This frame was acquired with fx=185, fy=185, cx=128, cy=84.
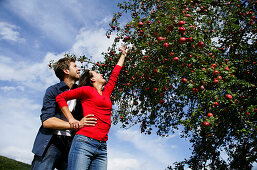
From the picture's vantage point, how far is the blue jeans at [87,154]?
239cm

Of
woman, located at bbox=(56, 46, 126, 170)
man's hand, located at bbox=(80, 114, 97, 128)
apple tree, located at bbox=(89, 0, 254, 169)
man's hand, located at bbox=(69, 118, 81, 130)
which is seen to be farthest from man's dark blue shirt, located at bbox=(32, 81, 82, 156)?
apple tree, located at bbox=(89, 0, 254, 169)

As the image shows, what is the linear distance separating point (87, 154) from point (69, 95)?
880mm

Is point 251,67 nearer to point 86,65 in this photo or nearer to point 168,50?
point 168,50

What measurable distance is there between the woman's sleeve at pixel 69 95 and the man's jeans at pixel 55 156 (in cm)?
51

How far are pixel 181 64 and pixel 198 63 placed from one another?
42 centimetres

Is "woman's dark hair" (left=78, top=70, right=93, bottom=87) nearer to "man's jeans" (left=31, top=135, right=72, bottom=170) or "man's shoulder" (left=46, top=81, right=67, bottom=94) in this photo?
"man's shoulder" (left=46, top=81, right=67, bottom=94)

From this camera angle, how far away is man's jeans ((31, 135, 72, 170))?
8.12ft

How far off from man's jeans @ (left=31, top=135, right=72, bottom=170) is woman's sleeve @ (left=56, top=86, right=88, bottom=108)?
506 mm

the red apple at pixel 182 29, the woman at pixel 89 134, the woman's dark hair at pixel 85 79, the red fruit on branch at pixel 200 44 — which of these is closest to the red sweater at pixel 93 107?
the woman at pixel 89 134

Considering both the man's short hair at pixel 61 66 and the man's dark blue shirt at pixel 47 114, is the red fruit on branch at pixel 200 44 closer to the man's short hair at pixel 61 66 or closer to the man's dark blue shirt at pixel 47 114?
the man's short hair at pixel 61 66

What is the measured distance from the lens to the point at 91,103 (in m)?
2.85

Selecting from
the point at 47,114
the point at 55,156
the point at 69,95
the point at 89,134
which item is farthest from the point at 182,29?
the point at 55,156

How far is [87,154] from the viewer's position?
2459 mm

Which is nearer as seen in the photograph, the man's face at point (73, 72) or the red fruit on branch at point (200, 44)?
the man's face at point (73, 72)
